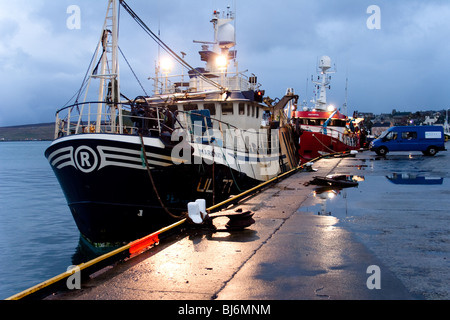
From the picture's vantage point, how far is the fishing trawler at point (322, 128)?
1312 inches

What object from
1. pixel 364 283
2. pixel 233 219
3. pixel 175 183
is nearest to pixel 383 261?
pixel 364 283

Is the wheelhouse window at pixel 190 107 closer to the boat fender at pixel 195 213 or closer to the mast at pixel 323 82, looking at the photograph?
the boat fender at pixel 195 213

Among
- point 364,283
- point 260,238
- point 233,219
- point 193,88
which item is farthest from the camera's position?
point 193,88

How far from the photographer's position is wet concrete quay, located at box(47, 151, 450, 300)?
458 centimetres

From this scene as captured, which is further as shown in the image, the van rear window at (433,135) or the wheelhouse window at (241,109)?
the van rear window at (433,135)

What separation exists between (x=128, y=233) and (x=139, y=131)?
2851 mm

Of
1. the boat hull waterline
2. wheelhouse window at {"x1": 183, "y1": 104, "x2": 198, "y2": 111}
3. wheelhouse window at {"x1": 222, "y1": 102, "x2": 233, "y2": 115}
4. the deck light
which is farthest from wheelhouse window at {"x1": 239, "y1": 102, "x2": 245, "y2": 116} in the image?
the boat hull waterline

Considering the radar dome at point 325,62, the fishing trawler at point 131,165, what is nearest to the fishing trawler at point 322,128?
the radar dome at point 325,62

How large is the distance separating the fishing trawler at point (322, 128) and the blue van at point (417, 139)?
18.5ft

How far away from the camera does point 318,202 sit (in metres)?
10.8

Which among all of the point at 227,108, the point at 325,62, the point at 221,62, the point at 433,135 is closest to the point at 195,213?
the point at 227,108

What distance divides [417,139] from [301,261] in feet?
91.1

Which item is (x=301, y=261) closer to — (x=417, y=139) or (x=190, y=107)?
(x=190, y=107)

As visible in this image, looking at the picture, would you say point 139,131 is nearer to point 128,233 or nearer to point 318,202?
point 128,233
